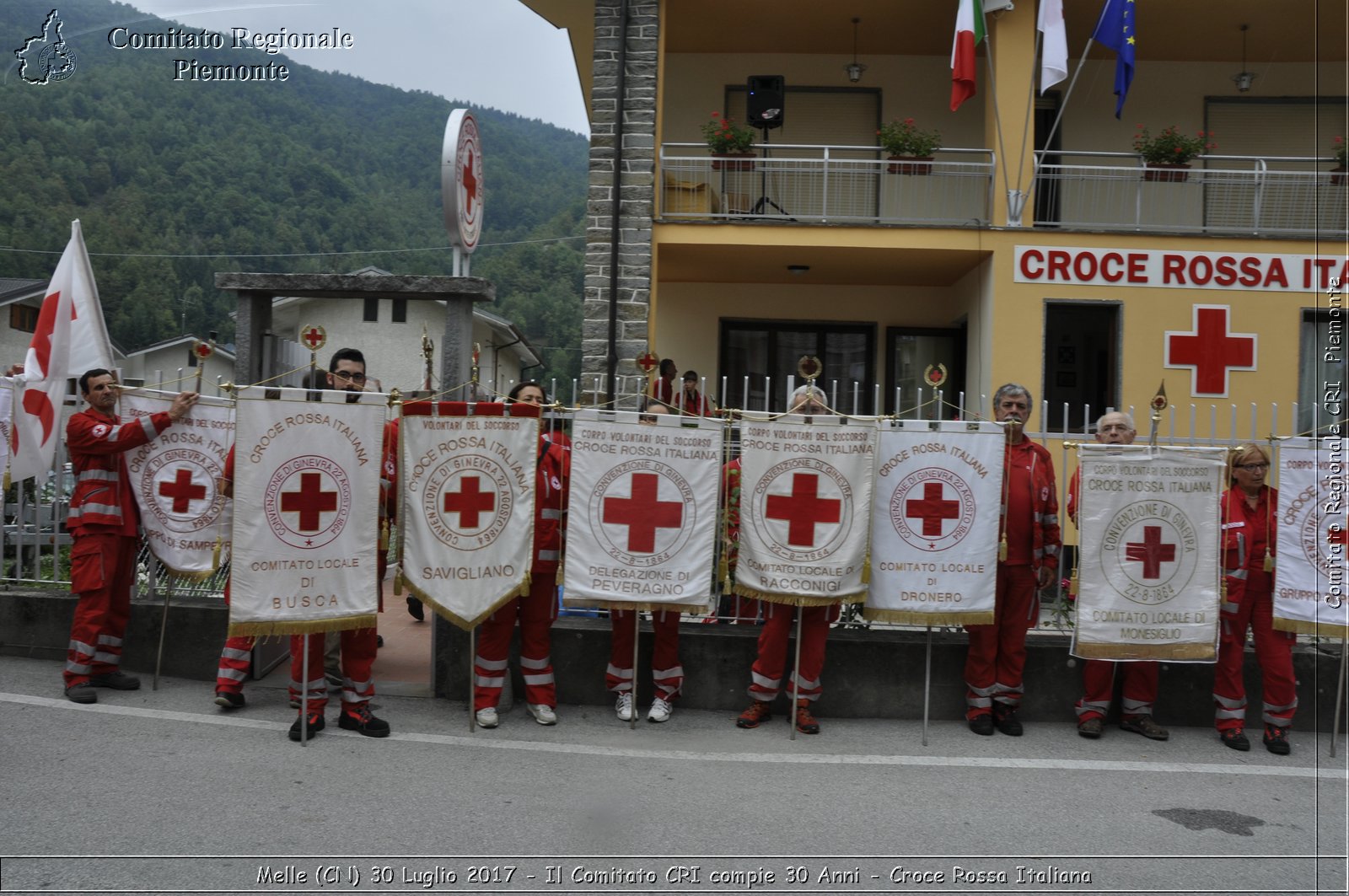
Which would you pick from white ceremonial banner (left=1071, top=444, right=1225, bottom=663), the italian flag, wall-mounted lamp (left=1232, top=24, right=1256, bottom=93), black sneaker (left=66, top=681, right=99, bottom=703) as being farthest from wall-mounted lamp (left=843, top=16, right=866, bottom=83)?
black sneaker (left=66, top=681, right=99, bottom=703)

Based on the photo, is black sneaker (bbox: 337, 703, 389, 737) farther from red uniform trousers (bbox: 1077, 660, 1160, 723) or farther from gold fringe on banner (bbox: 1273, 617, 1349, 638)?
gold fringe on banner (bbox: 1273, 617, 1349, 638)

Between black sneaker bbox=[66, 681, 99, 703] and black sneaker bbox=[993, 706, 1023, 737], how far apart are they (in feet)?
16.8

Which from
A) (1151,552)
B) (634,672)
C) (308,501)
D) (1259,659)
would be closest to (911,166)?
(1151,552)

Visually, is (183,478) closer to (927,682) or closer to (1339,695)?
(927,682)

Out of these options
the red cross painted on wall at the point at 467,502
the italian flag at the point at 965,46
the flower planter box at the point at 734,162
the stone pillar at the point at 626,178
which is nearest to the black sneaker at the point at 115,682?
the red cross painted on wall at the point at 467,502

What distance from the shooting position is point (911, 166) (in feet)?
46.7

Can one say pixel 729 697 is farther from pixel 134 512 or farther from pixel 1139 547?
pixel 134 512

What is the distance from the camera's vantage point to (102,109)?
3162 centimetres

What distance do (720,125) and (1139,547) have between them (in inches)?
354

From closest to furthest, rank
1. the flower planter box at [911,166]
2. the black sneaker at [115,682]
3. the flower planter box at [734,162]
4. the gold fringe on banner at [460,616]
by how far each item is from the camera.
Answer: the gold fringe on banner at [460,616] → the black sneaker at [115,682] → the flower planter box at [734,162] → the flower planter box at [911,166]

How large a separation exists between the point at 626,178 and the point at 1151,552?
8.49 meters

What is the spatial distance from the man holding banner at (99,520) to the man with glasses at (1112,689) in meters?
5.33

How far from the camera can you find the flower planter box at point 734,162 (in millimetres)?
13383

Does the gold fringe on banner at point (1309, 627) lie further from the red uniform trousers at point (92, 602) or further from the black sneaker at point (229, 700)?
the red uniform trousers at point (92, 602)
